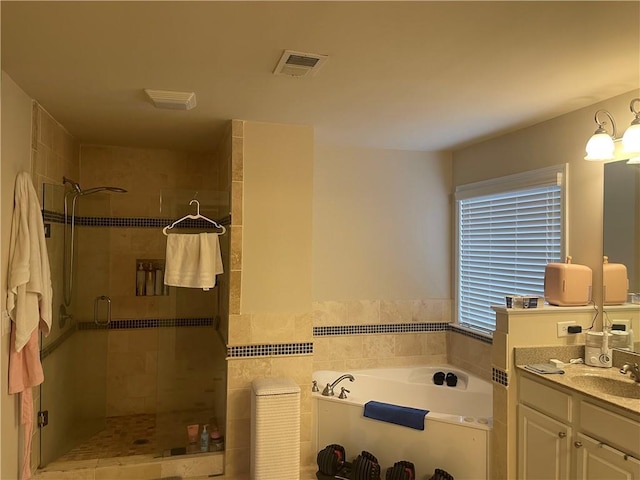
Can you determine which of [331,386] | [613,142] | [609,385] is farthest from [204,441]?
[613,142]

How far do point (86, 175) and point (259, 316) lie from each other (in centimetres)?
226

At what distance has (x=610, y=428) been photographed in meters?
2.22

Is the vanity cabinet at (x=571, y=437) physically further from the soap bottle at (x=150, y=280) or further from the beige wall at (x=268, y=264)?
the soap bottle at (x=150, y=280)

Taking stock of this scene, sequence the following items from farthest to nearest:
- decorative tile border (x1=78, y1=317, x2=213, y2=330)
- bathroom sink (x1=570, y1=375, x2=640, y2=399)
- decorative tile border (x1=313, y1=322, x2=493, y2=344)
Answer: decorative tile border (x1=313, y1=322, x2=493, y2=344) < decorative tile border (x1=78, y1=317, x2=213, y2=330) < bathroom sink (x1=570, y1=375, x2=640, y2=399)

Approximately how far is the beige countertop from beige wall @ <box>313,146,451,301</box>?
1.67 metres

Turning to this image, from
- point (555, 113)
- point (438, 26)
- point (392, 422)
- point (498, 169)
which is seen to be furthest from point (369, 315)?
point (438, 26)

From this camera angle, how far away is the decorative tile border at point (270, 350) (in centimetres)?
326

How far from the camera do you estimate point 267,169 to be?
132 inches

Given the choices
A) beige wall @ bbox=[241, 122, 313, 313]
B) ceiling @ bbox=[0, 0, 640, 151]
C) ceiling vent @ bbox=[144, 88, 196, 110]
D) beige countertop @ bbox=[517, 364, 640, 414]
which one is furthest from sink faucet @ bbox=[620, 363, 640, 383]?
ceiling vent @ bbox=[144, 88, 196, 110]

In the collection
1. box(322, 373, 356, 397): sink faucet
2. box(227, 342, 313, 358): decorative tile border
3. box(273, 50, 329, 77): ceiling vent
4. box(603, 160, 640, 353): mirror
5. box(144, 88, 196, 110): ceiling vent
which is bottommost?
box(322, 373, 356, 397): sink faucet

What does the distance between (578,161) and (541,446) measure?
1766mm

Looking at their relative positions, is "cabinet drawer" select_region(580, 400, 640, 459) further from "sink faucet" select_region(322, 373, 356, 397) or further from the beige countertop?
"sink faucet" select_region(322, 373, 356, 397)

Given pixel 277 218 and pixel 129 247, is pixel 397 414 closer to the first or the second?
pixel 277 218

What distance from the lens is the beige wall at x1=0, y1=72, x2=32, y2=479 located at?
2.46 m
